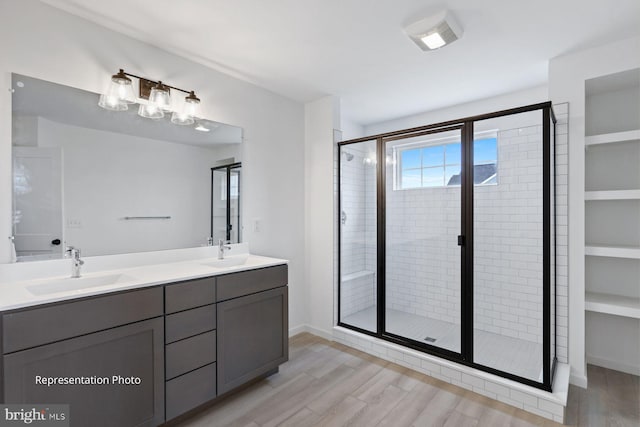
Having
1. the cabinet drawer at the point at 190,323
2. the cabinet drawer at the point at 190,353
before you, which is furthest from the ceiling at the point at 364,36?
the cabinet drawer at the point at 190,353

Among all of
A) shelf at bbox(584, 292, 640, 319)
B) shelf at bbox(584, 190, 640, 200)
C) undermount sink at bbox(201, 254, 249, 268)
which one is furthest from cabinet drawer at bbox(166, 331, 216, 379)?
shelf at bbox(584, 190, 640, 200)

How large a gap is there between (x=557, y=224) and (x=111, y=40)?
3425mm

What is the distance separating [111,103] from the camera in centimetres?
203

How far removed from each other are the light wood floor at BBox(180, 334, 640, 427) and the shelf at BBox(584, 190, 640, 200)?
A: 4.57ft

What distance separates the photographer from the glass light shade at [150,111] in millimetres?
2178

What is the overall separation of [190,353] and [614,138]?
3.27 metres

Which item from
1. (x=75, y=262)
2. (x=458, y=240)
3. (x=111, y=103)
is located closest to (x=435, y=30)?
(x=458, y=240)

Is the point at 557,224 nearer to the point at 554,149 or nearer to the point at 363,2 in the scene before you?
the point at 554,149

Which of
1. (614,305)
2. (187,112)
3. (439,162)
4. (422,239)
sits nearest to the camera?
(614,305)

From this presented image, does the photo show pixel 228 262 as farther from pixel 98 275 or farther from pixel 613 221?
pixel 613 221

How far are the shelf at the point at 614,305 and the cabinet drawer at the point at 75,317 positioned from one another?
300 centimetres

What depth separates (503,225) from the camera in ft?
8.34

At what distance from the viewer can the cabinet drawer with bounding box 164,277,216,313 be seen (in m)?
1.79

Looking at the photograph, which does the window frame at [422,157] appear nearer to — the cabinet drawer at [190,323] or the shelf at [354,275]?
the shelf at [354,275]
